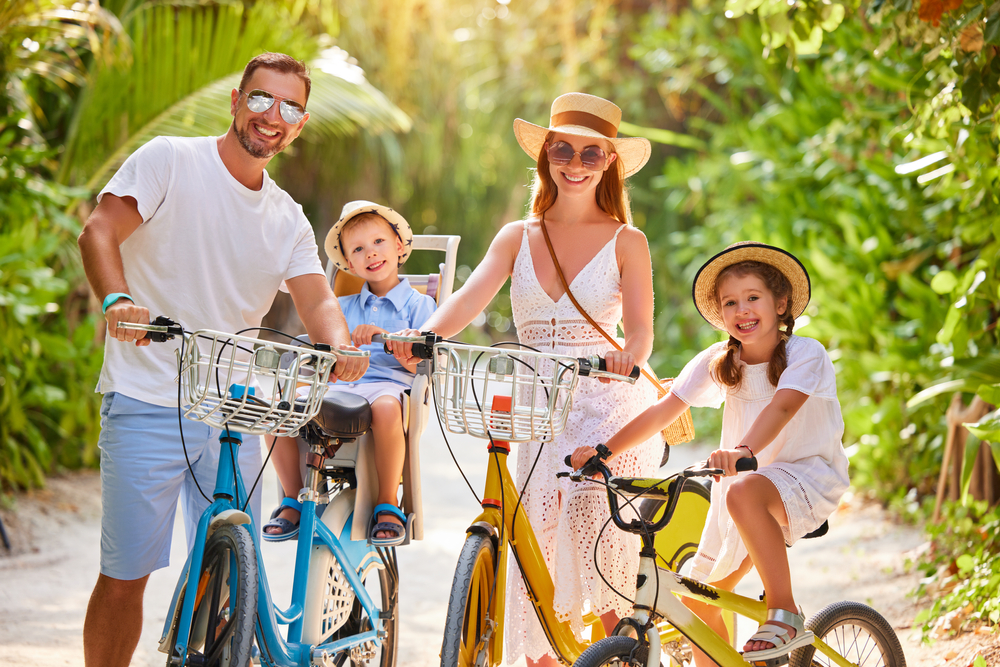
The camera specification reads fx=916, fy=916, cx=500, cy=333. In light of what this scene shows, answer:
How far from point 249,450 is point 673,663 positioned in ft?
5.32

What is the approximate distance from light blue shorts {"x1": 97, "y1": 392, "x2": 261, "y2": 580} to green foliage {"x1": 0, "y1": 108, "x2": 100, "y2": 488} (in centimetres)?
322

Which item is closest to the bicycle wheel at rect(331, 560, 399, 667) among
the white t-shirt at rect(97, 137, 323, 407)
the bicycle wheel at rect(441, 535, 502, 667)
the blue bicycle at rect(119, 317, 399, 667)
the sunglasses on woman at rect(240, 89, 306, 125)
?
the blue bicycle at rect(119, 317, 399, 667)

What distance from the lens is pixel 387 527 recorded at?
2.98 metres

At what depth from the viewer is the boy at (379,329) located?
301 cm

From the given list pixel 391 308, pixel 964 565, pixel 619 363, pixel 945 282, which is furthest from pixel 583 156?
pixel 945 282

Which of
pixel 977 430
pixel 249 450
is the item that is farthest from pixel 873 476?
pixel 249 450

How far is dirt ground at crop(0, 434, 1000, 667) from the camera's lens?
12.9ft

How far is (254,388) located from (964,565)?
10.7 feet

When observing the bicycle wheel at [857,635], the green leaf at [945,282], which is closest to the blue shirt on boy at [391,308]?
the bicycle wheel at [857,635]

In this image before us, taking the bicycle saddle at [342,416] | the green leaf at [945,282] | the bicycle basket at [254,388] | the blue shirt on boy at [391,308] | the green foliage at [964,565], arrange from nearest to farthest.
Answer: the bicycle basket at [254,388]
the bicycle saddle at [342,416]
the blue shirt on boy at [391,308]
the green foliage at [964,565]
the green leaf at [945,282]

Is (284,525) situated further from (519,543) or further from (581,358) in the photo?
(581,358)

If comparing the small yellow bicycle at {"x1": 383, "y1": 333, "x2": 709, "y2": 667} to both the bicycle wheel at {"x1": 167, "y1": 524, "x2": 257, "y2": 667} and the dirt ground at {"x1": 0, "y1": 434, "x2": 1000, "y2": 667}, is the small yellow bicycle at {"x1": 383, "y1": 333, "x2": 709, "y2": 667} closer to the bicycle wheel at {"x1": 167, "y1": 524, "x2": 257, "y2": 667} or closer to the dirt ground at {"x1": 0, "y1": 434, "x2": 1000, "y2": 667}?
the bicycle wheel at {"x1": 167, "y1": 524, "x2": 257, "y2": 667}

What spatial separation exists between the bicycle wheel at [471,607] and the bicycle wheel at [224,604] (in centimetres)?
52

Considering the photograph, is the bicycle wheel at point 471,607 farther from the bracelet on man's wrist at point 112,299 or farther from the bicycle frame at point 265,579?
the bracelet on man's wrist at point 112,299
